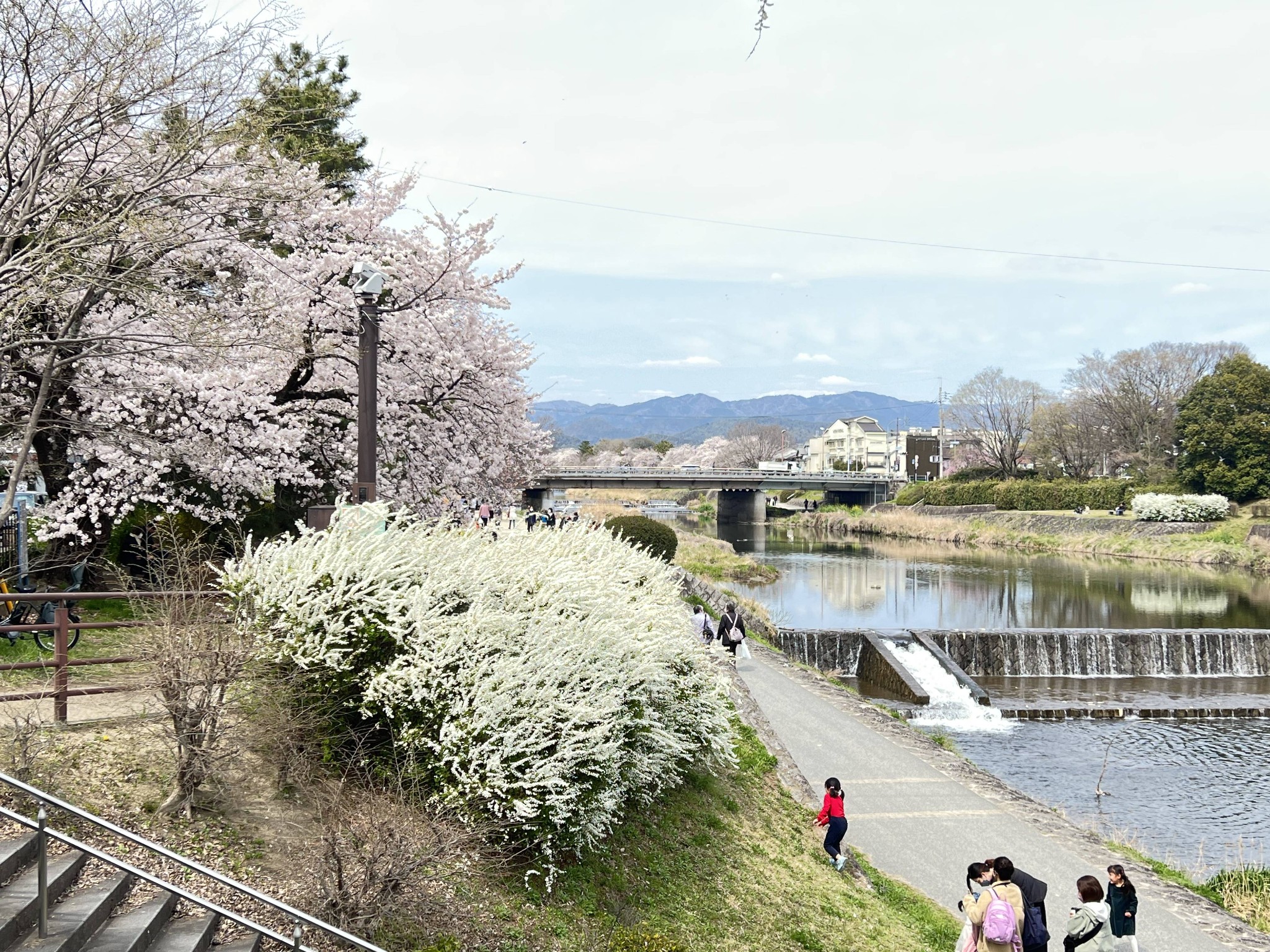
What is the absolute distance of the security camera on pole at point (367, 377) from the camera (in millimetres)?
8656

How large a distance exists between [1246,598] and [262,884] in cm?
4047

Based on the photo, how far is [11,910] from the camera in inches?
184

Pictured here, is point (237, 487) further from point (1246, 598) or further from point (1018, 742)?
A: point (1246, 598)

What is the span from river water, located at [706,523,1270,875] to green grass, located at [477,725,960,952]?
22.5 feet

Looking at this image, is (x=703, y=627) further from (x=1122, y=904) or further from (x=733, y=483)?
(x=733, y=483)

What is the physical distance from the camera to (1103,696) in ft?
75.9

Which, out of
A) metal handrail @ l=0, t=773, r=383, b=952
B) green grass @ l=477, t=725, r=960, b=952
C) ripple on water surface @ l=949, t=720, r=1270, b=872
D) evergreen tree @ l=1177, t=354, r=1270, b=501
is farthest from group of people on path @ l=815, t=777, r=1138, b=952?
evergreen tree @ l=1177, t=354, r=1270, b=501

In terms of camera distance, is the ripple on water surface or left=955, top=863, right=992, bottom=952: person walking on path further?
the ripple on water surface

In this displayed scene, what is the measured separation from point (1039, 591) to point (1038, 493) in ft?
110

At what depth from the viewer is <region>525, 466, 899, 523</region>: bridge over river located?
64.4 metres

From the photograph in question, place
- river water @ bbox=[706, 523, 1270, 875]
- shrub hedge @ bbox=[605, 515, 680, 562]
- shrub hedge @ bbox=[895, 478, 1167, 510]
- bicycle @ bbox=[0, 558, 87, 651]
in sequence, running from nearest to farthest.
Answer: bicycle @ bbox=[0, 558, 87, 651] < river water @ bbox=[706, 523, 1270, 875] < shrub hedge @ bbox=[605, 515, 680, 562] < shrub hedge @ bbox=[895, 478, 1167, 510]

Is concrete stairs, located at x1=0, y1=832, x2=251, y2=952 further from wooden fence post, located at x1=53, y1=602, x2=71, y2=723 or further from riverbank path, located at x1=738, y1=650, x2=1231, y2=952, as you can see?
riverbank path, located at x1=738, y1=650, x2=1231, y2=952

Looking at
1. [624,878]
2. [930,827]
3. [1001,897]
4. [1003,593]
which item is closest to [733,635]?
[930,827]

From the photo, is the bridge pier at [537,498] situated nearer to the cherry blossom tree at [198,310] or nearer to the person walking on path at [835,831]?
the cherry blossom tree at [198,310]
